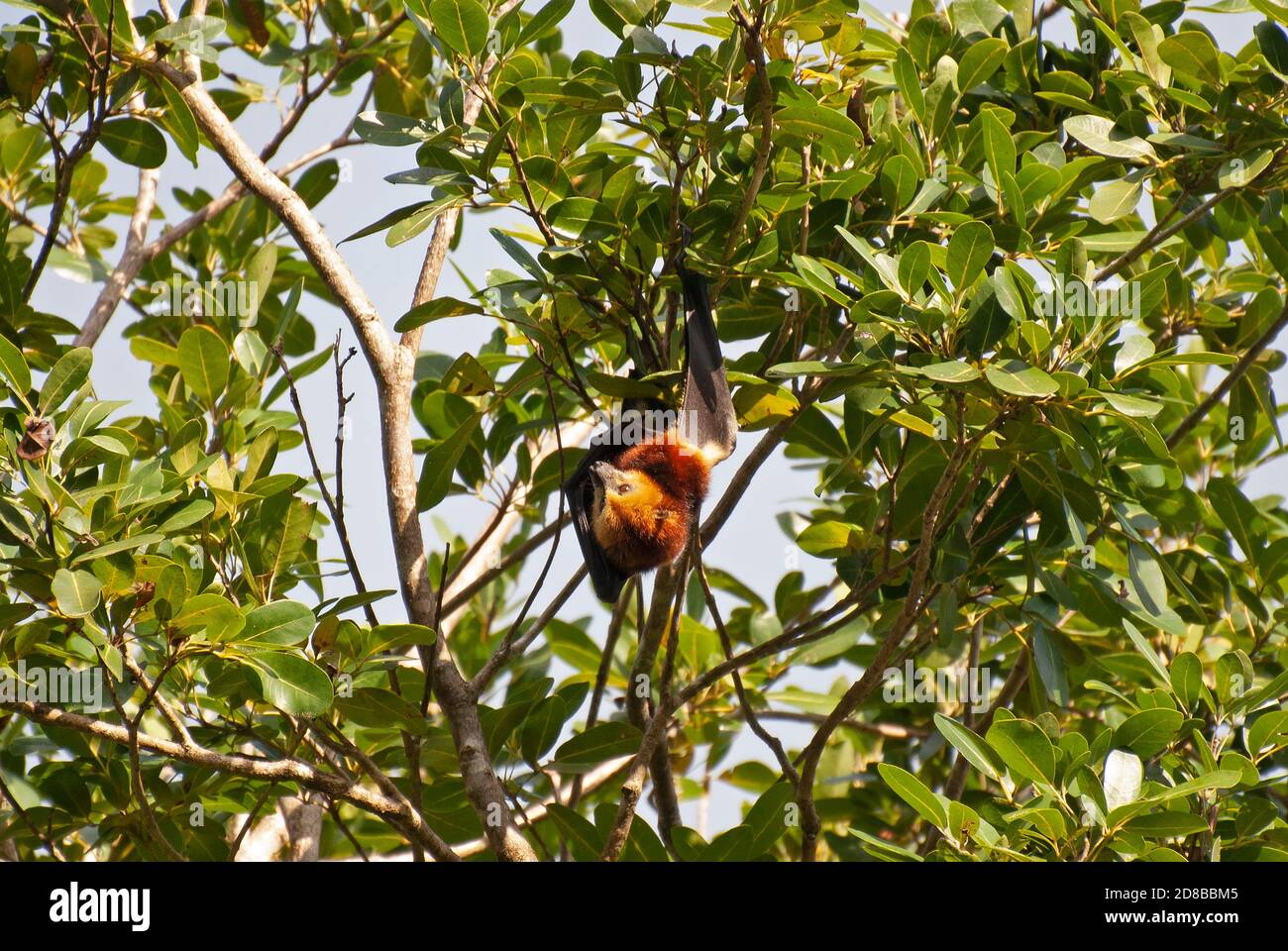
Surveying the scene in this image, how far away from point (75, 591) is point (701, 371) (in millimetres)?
2055

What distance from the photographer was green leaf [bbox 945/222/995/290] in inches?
135

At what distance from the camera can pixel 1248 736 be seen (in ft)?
12.1

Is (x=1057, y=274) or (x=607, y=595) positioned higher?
(x=1057, y=274)

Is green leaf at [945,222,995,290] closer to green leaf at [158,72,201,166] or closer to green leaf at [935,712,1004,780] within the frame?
green leaf at [935,712,1004,780]

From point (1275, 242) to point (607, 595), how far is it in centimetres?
279

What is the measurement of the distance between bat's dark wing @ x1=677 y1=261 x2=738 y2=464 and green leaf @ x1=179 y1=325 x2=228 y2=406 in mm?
1648

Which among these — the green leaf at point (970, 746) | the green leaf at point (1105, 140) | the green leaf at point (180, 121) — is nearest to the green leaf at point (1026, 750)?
the green leaf at point (970, 746)

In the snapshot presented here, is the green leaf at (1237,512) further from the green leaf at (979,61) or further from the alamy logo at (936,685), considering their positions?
the green leaf at (979,61)

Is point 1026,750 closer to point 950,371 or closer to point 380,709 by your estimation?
point 950,371

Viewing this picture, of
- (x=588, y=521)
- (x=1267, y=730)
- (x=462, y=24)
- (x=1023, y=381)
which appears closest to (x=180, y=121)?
(x=462, y=24)

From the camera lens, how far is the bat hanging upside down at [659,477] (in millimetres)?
4262

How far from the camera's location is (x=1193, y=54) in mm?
3896
